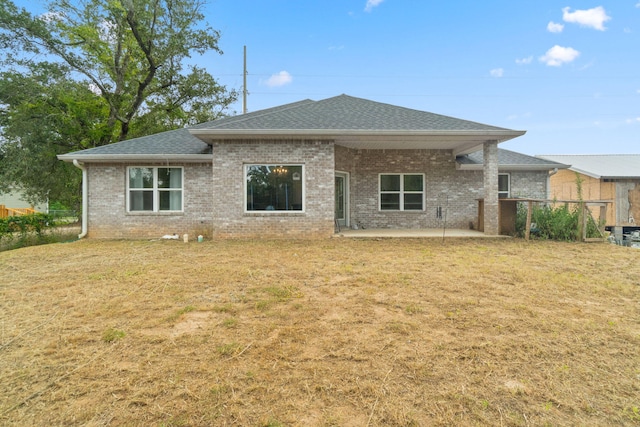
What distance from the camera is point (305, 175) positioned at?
9703mm

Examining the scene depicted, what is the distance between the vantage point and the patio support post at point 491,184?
9.90m

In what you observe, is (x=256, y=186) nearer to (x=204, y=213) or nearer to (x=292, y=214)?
(x=292, y=214)

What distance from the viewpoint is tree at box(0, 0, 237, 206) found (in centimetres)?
1527

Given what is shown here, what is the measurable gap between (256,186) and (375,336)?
753 cm

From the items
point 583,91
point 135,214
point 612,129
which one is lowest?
point 135,214

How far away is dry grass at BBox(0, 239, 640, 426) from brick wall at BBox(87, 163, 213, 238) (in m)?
4.92

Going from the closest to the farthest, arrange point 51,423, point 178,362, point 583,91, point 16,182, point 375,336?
1. point 51,423
2. point 178,362
3. point 375,336
4. point 16,182
5. point 583,91

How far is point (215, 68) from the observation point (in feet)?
68.7

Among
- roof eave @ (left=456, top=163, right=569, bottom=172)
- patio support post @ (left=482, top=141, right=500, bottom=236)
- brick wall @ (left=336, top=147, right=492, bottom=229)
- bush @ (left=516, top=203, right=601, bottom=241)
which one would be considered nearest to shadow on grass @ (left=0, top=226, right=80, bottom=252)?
brick wall @ (left=336, top=147, right=492, bottom=229)

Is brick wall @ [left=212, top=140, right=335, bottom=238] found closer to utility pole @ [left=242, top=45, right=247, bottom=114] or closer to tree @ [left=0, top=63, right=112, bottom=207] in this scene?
tree @ [left=0, top=63, right=112, bottom=207]

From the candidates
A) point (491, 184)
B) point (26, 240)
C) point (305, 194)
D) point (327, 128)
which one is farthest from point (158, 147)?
point (491, 184)

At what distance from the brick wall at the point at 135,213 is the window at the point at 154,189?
0.20m

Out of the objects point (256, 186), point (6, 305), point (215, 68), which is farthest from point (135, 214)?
point (215, 68)

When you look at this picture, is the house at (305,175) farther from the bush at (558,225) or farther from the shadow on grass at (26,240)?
the shadow on grass at (26,240)
